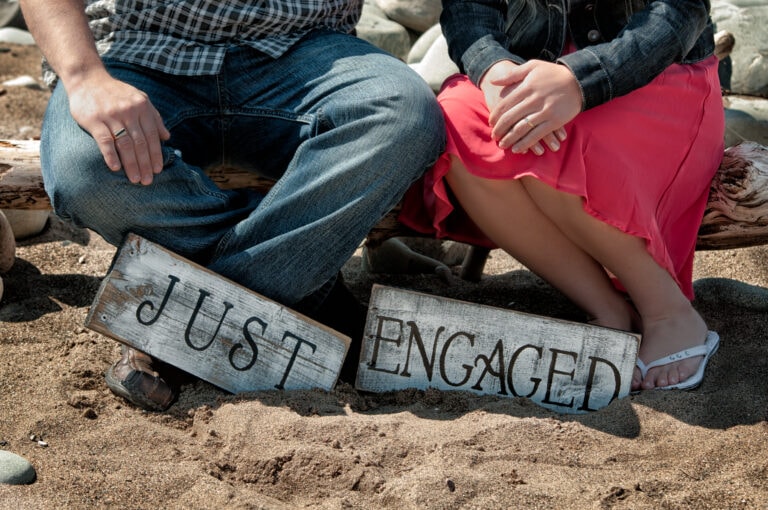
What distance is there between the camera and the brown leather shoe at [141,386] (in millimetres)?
2271

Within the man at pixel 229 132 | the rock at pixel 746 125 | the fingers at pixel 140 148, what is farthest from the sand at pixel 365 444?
the rock at pixel 746 125

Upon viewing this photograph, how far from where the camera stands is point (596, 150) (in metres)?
2.36

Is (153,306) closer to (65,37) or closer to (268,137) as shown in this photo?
(268,137)

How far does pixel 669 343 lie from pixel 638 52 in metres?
0.80

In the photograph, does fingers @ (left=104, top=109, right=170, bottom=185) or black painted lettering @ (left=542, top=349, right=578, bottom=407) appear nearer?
fingers @ (left=104, top=109, right=170, bottom=185)

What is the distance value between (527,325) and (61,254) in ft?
6.12

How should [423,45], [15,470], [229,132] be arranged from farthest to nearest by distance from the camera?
1. [423,45]
2. [229,132]
3. [15,470]

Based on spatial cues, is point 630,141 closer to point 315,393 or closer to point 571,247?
point 571,247

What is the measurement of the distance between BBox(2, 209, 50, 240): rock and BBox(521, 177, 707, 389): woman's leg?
78.8 inches

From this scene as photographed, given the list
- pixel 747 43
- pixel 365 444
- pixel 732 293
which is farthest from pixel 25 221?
pixel 747 43

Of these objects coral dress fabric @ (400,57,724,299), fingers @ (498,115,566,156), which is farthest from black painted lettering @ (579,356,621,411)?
fingers @ (498,115,566,156)

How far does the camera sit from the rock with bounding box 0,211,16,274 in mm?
3021

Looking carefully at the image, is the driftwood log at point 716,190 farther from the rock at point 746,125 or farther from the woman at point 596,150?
the rock at point 746,125

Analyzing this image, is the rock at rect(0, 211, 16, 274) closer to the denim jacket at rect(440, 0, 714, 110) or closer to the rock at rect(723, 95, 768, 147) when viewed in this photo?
the denim jacket at rect(440, 0, 714, 110)
